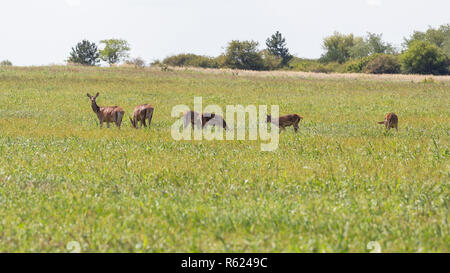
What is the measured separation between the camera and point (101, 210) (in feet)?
30.0

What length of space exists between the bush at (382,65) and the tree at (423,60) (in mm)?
2005

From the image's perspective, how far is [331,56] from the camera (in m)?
141

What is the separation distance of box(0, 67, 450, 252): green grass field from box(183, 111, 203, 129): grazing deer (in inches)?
36.3

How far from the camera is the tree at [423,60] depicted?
100 meters

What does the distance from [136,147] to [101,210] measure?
8052 mm

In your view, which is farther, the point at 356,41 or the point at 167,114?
the point at 356,41

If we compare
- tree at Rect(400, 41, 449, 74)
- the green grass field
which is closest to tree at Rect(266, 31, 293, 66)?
tree at Rect(400, 41, 449, 74)

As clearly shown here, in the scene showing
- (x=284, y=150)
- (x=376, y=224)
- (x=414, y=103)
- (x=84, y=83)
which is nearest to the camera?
(x=376, y=224)

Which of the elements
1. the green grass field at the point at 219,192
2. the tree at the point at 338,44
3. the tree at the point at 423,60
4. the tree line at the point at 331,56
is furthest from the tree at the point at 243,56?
the green grass field at the point at 219,192

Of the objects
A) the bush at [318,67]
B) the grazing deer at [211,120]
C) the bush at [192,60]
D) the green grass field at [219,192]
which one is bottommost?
the green grass field at [219,192]

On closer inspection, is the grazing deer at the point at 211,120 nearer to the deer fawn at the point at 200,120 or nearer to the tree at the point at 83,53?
the deer fawn at the point at 200,120

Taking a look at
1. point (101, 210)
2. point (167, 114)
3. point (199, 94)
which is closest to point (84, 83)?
point (199, 94)

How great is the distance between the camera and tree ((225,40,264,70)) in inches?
4235
